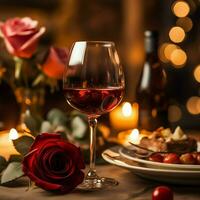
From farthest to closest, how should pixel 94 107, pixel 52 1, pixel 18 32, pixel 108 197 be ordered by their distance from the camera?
pixel 52 1 < pixel 18 32 < pixel 94 107 < pixel 108 197

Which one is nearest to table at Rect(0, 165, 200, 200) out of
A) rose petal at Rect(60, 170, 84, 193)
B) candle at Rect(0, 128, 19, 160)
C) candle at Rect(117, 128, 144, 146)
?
rose petal at Rect(60, 170, 84, 193)

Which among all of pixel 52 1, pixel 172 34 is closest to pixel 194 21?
pixel 172 34

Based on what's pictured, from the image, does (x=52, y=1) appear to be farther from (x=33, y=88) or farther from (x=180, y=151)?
(x=180, y=151)

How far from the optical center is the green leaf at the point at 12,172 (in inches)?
36.2

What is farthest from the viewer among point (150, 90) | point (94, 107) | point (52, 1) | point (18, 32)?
point (52, 1)

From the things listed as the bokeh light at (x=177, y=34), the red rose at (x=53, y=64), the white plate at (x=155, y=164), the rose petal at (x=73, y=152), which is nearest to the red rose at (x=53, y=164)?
the rose petal at (x=73, y=152)

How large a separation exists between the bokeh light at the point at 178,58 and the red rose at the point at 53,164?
292 cm

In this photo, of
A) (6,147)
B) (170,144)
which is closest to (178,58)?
(6,147)

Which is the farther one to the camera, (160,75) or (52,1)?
(52,1)

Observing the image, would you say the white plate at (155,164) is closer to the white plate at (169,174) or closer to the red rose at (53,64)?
the white plate at (169,174)

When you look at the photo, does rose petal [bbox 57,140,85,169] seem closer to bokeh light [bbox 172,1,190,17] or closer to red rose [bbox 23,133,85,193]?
red rose [bbox 23,133,85,193]

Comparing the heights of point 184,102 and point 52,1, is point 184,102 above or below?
below

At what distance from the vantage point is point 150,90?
1.59m

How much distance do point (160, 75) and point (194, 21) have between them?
2174mm
